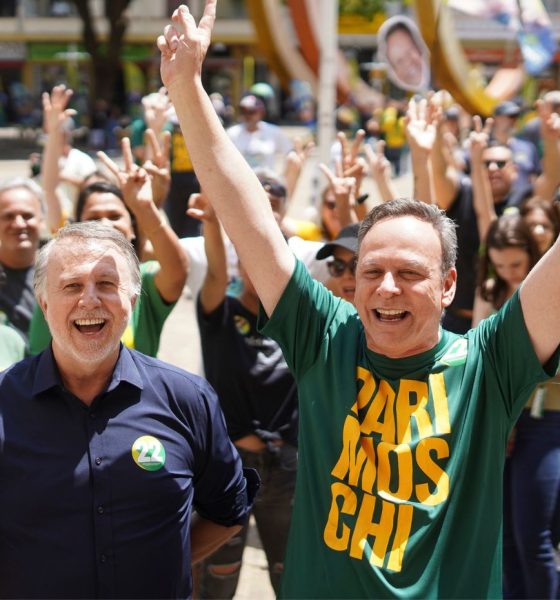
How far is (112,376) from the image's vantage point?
90.4 inches

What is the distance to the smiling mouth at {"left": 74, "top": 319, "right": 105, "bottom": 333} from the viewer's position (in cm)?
226

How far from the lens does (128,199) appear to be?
11.0 ft

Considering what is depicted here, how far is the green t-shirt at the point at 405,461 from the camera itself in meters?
2.02

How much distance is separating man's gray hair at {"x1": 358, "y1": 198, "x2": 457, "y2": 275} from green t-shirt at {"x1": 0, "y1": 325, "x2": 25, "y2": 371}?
1.43 meters

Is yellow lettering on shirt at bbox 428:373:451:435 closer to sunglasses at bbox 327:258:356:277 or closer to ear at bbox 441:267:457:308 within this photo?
ear at bbox 441:267:457:308

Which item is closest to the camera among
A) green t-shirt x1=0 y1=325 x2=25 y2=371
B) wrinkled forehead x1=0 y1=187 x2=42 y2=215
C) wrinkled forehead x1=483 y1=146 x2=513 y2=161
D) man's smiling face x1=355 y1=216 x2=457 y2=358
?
man's smiling face x1=355 y1=216 x2=457 y2=358

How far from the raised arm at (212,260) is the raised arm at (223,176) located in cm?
124

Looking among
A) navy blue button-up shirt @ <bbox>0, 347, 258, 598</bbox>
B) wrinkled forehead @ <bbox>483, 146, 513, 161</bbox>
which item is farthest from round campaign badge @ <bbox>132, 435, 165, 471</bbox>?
wrinkled forehead @ <bbox>483, 146, 513, 161</bbox>

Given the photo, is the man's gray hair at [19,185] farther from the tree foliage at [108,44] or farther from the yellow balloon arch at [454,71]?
the tree foliage at [108,44]

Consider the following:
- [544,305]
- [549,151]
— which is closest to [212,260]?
[544,305]

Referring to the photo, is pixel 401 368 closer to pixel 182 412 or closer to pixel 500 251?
pixel 182 412

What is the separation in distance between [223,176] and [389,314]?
49 cm

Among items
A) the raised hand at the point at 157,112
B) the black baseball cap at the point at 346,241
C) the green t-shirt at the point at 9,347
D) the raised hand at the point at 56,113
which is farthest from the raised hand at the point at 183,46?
the raised hand at the point at 56,113

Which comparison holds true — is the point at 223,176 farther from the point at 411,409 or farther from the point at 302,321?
the point at 411,409
